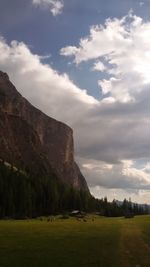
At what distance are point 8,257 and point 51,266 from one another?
4.56 m

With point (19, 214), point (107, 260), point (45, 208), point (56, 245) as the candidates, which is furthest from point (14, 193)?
point (107, 260)

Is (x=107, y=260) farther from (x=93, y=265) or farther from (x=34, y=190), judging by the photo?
(x=34, y=190)

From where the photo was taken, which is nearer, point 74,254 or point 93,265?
point 93,265

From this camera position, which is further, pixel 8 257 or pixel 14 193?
pixel 14 193

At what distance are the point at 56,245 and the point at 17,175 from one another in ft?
507

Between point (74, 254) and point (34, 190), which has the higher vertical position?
point (34, 190)

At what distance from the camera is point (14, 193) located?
15862 centimetres

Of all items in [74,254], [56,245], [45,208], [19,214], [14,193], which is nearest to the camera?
[74,254]

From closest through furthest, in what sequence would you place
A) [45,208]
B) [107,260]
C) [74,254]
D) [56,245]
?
[107,260] < [74,254] < [56,245] < [45,208]

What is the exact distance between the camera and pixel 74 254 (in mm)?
30812

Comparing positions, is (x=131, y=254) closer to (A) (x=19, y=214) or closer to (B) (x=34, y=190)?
(A) (x=19, y=214)

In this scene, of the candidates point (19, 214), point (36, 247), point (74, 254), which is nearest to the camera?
point (74, 254)

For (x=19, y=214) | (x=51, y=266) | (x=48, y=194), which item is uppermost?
(x=48, y=194)

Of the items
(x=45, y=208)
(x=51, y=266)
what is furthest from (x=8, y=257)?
(x=45, y=208)
